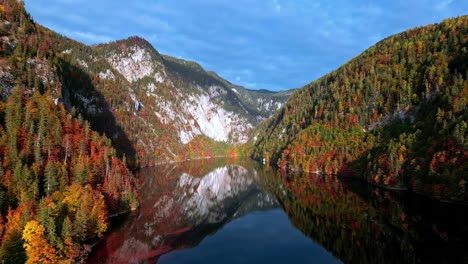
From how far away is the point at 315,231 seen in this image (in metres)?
45.0

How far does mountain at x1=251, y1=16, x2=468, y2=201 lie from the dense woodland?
73.4m

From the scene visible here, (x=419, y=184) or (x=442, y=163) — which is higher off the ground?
(x=442, y=163)

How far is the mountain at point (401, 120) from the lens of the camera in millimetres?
61719

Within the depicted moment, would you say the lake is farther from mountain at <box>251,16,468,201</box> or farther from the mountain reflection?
mountain at <box>251,16,468,201</box>

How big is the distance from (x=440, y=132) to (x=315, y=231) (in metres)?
49.4

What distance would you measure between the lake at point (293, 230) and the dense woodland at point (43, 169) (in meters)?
5.15

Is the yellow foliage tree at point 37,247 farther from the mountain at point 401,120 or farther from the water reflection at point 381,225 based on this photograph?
the mountain at point 401,120

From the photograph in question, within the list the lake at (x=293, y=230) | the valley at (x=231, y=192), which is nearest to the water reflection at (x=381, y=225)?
the lake at (x=293, y=230)

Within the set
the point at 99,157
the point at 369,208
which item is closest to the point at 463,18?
the point at 369,208

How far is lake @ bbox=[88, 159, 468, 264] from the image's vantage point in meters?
34.3

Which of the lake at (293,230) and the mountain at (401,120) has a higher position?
the mountain at (401,120)

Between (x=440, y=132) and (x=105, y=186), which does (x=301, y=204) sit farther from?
(x=105, y=186)

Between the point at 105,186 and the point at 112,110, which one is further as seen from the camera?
the point at 112,110

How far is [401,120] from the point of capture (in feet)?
322
